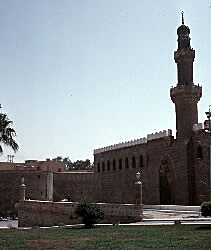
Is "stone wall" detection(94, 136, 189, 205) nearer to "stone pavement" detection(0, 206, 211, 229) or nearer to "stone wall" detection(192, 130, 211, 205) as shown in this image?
"stone wall" detection(192, 130, 211, 205)

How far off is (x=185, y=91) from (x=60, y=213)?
13.6m

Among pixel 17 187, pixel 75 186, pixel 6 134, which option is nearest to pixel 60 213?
pixel 6 134

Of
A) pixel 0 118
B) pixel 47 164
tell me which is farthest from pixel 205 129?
pixel 47 164

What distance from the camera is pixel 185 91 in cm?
3369

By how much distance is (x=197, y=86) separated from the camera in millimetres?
33906

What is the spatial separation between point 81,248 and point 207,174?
20.3 metres

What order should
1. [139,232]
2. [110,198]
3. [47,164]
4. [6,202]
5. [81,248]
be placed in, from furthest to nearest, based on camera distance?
[47,164]
[110,198]
[6,202]
[139,232]
[81,248]

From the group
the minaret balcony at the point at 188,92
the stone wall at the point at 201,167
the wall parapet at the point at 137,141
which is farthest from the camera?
the wall parapet at the point at 137,141

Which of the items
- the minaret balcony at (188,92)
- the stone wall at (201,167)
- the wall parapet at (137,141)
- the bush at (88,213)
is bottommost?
the bush at (88,213)

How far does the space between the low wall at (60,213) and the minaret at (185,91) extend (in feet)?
37.2

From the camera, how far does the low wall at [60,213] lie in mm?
22891

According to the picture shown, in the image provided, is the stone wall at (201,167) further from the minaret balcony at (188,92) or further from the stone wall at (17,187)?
the stone wall at (17,187)

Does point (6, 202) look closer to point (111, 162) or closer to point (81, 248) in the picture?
point (111, 162)

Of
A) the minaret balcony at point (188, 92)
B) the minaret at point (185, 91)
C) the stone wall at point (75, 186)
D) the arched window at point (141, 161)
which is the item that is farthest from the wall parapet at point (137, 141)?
the stone wall at point (75, 186)
